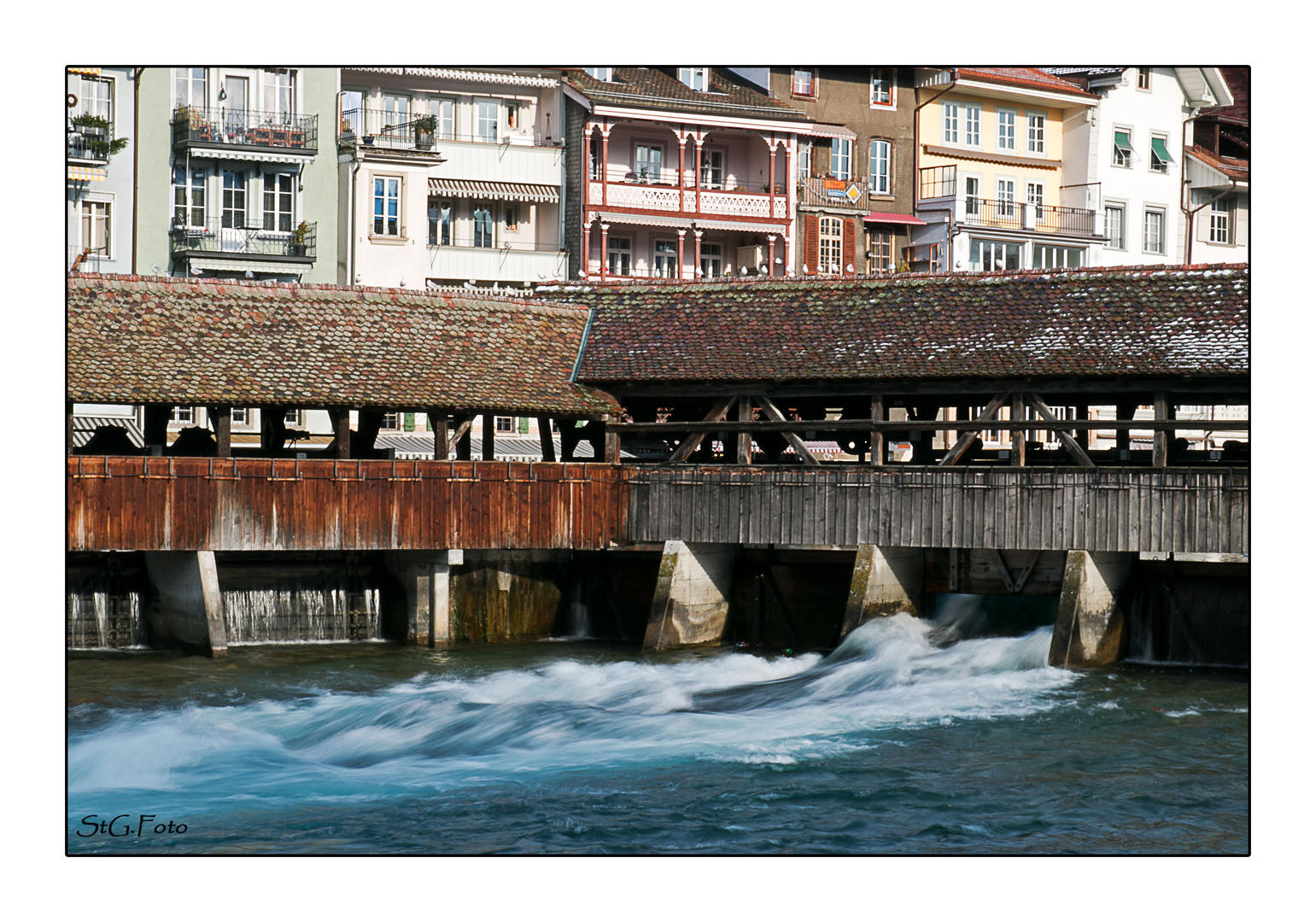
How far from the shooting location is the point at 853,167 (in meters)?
47.9

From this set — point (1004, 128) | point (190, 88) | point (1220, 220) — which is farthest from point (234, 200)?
point (1220, 220)

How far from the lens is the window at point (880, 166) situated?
48.1 m

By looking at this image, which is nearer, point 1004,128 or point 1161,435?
point 1161,435

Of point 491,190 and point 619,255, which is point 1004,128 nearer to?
point 619,255

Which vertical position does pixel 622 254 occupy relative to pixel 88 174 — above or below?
below

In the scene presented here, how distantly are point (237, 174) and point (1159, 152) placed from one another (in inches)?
944

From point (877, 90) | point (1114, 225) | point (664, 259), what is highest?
point (877, 90)

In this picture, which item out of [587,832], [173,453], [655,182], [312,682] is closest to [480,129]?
[655,182]

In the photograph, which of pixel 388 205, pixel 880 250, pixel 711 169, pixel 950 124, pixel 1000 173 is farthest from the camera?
pixel 1000 173

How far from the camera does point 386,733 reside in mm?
21938

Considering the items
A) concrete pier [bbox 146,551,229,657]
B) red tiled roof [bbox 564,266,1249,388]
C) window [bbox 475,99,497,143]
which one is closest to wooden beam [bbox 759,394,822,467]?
red tiled roof [bbox 564,266,1249,388]

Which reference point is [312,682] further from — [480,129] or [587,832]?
[480,129]

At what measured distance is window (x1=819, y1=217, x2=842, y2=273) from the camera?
46.9m

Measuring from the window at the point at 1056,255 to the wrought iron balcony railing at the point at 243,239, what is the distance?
2016cm
